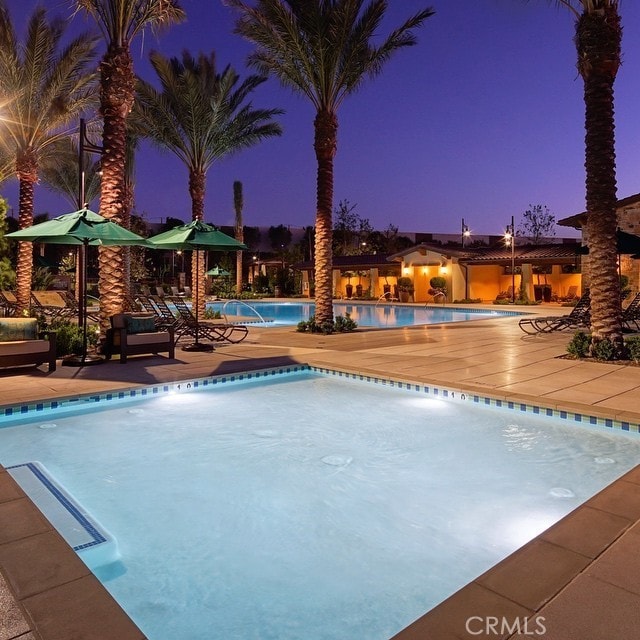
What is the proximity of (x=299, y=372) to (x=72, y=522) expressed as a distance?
579 cm

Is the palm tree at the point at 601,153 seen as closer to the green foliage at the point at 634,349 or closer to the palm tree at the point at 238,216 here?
the green foliage at the point at 634,349

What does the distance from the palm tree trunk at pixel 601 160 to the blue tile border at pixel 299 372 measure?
3.91 metres

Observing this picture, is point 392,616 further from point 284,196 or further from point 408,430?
point 284,196

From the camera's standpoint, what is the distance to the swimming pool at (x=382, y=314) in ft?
70.4

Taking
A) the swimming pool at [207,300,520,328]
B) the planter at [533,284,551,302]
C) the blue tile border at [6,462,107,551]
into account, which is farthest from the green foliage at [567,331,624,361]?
the planter at [533,284,551,302]

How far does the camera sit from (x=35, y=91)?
16.7 metres

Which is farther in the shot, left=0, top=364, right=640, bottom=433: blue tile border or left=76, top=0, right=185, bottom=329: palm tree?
left=76, top=0, right=185, bottom=329: palm tree

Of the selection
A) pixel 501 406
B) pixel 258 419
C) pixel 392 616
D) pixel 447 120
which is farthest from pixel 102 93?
pixel 447 120

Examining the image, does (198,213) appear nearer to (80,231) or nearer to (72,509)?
(80,231)

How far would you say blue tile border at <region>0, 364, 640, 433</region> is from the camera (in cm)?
598

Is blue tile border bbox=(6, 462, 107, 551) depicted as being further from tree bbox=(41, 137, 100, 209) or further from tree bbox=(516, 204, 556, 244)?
tree bbox=(516, 204, 556, 244)

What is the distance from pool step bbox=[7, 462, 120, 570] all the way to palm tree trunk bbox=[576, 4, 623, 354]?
885 centimetres

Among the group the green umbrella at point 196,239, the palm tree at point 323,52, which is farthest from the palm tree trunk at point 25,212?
the palm tree at point 323,52

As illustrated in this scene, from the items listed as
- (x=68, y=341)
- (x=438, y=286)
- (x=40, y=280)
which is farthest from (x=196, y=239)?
(x=438, y=286)
